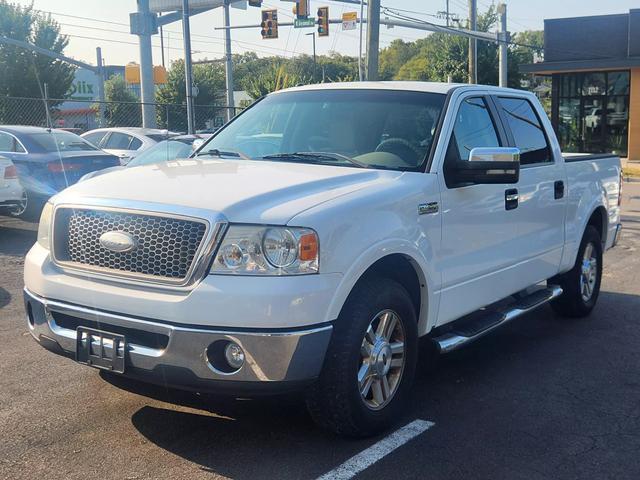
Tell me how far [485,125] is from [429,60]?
1507 inches

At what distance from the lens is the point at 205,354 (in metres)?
3.70

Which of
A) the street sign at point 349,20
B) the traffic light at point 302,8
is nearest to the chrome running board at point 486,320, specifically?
the traffic light at point 302,8

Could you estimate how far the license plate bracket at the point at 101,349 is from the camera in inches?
151

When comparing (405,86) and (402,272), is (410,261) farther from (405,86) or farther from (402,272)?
(405,86)

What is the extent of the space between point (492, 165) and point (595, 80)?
2893 centimetres

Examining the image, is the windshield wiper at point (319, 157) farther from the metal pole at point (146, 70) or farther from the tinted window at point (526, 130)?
the metal pole at point (146, 70)

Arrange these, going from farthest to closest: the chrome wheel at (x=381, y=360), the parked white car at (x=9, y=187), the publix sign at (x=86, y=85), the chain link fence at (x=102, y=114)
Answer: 1. the publix sign at (x=86, y=85)
2. the chain link fence at (x=102, y=114)
3. the parked white car at (x=9, y=187)
4. the chrome wheel at (x=381, y=360)

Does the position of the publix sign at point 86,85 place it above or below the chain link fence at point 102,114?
above

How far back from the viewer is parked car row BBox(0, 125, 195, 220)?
1166cm

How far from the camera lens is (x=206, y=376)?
3727mm

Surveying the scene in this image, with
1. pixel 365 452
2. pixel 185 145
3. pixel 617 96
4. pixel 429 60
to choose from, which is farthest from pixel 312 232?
pixel 429 60

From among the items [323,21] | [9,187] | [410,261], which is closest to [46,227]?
[410,261]

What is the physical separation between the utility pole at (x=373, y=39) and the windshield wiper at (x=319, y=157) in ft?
42.5

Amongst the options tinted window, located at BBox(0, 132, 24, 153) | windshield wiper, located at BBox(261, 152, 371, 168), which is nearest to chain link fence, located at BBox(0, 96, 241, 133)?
tinted window, located at BBox(0, 132, 24, 153)
